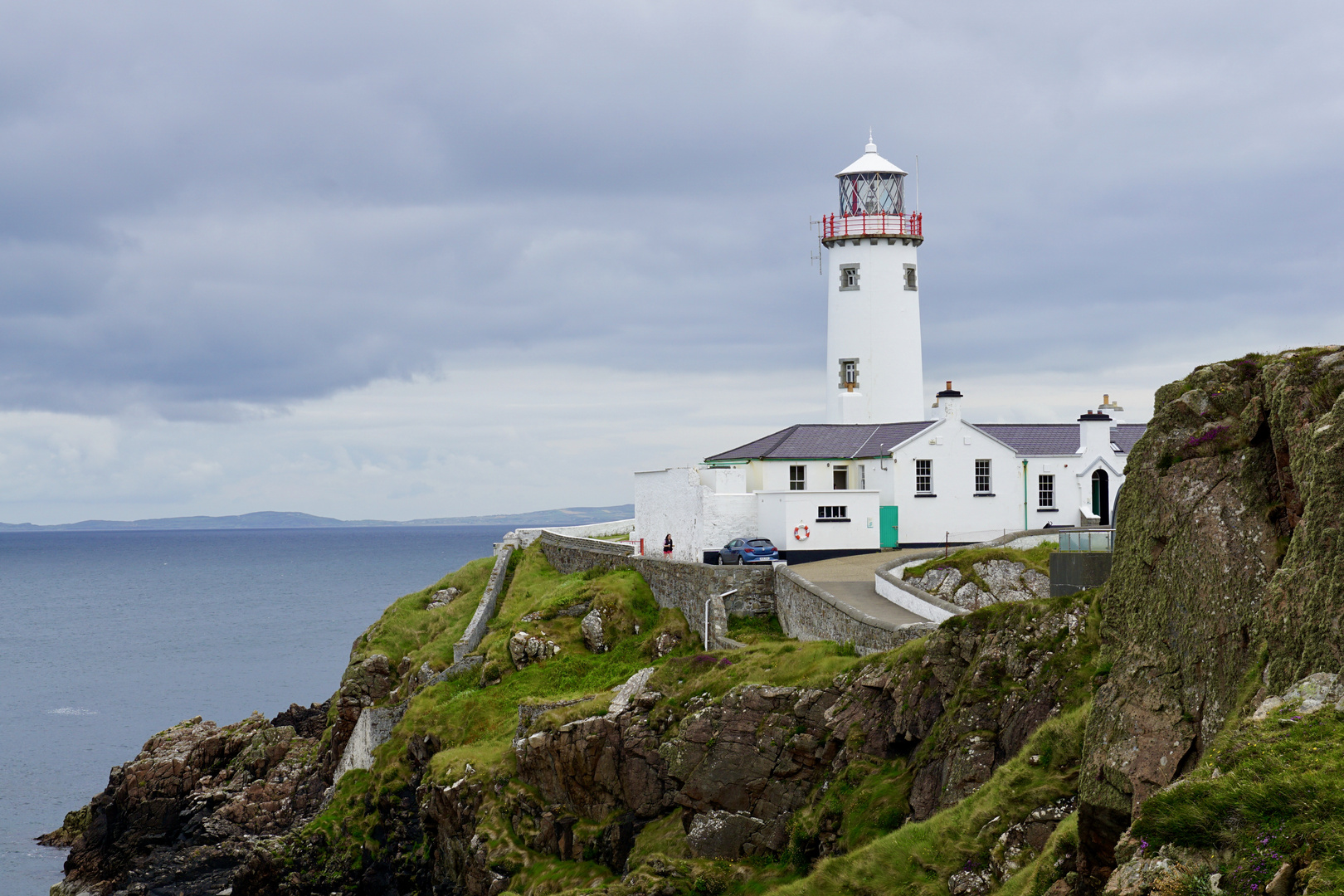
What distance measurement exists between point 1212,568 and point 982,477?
36.8 metres

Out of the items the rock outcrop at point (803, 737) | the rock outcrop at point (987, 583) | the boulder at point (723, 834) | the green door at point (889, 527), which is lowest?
the boulder at point (723, 834)

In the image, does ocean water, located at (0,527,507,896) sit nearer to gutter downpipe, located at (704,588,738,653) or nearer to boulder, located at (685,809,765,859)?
gutter downpipe, located at (704,588,738,653)

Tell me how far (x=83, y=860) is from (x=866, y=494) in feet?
103

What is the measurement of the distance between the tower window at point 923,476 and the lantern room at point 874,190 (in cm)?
1316

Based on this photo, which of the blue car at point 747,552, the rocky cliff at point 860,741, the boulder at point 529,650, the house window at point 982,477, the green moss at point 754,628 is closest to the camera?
the rocky cliff at point 860,741

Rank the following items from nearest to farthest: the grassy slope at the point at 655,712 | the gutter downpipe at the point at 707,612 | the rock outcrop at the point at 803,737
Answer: the grassy slope at the point at 655,712
the rock outcrop at the point at 803,737
the gutter downpipe at the point at 707,612

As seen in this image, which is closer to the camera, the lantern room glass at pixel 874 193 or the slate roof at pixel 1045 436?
the slate roof at pixel 1045 436

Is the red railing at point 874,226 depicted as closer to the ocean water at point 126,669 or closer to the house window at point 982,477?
the house window at point 982,477

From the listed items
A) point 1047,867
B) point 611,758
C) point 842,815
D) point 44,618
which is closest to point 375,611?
point 44,618

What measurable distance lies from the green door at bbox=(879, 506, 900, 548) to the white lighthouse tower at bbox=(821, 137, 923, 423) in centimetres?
844

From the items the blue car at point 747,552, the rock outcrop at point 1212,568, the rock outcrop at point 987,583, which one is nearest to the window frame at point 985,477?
the blue car at point 747,552

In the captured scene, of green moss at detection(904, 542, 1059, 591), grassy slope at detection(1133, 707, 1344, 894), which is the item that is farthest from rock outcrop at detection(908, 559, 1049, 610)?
grassy slope at detection(1133, 707, 1344, 894)

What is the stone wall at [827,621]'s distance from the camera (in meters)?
28.7

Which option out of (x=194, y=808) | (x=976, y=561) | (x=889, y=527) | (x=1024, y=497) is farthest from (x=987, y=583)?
(x=194, y=808)
